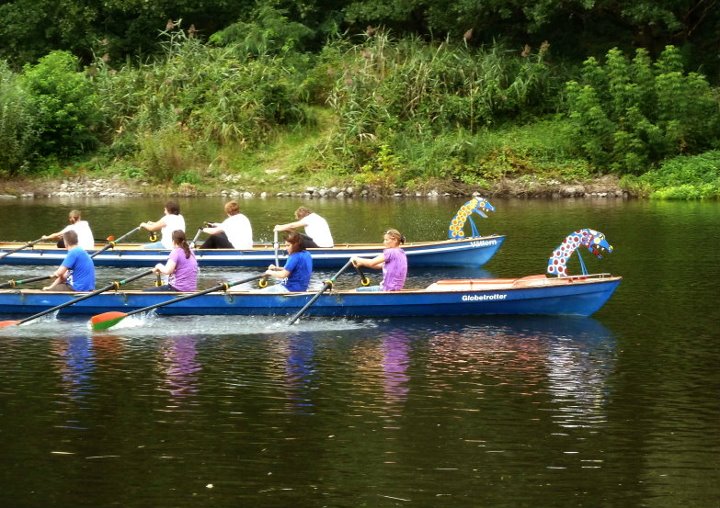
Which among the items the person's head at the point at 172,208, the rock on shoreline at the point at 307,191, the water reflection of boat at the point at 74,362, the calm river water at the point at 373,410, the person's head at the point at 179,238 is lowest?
the calm river water at the point at 373,410

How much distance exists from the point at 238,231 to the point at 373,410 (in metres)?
12.2

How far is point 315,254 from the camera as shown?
2556 centimetres

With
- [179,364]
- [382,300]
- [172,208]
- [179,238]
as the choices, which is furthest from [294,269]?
[172,208]

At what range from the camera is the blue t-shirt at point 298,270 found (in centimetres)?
1970

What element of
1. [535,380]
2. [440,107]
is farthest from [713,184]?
[535,380]

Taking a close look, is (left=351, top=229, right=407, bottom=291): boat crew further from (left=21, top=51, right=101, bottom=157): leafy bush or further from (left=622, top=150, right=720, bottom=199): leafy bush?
(left=21, top=51, right=101, bottom=157): leafy bush

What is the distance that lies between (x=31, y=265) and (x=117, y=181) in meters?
16.8

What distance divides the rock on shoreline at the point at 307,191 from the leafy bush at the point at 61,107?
2.05m

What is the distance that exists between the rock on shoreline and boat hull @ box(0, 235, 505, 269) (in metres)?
14.5

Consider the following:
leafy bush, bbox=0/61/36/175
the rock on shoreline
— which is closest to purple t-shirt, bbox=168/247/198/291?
the rock on shoreline

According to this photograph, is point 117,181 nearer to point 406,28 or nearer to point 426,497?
point 406,28

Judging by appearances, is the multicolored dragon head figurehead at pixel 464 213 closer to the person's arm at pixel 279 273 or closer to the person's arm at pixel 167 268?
the person's arm at pixel 279 273

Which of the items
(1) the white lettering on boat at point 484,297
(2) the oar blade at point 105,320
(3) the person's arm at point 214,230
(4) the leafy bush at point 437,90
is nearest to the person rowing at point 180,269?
(2) the oar blade at point 105,320

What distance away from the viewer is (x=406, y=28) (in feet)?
161
